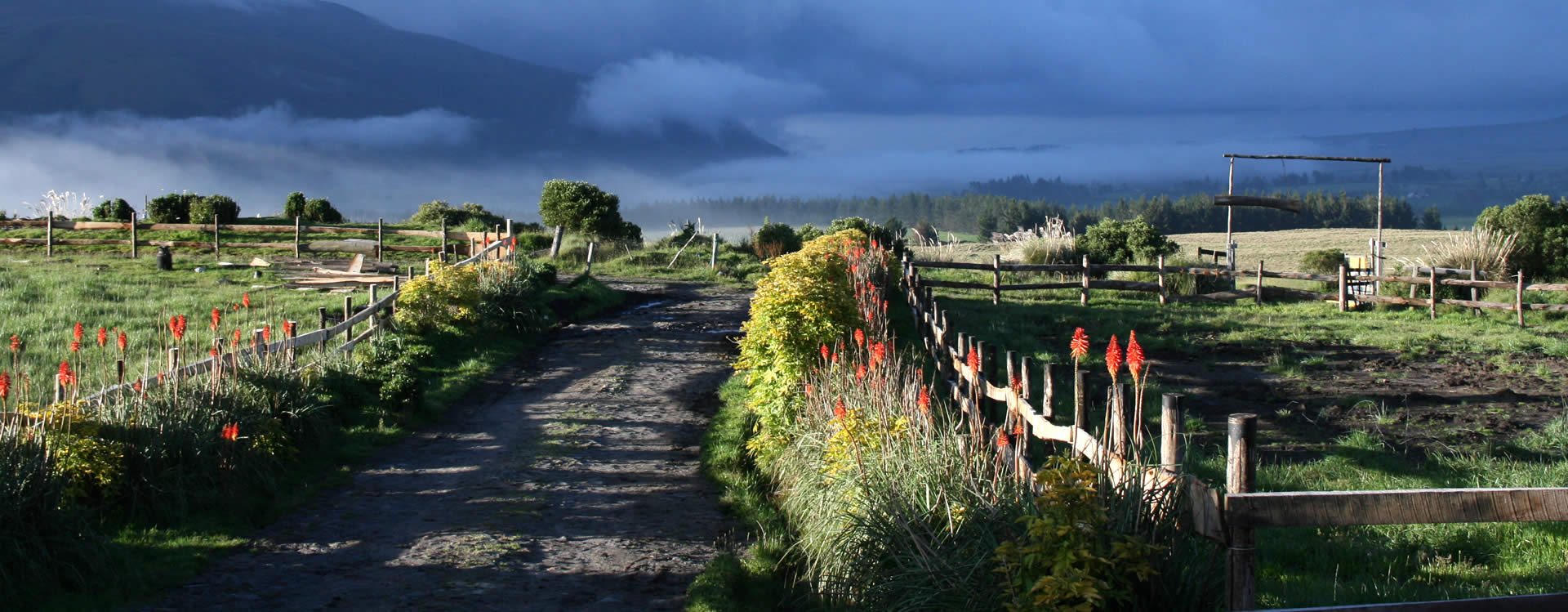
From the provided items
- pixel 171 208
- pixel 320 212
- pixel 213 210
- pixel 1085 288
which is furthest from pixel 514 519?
pixel 320 212

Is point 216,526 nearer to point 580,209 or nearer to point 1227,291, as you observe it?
point 1227,291

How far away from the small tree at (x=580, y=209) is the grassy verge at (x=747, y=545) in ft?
86.9

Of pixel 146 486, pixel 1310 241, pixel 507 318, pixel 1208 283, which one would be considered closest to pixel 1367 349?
pixel 1208 283

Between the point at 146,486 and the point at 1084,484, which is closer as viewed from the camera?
the point at 1084,484

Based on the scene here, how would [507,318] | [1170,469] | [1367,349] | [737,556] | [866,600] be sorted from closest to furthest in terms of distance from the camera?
[1170,469] < [866,600] < [737,556] < [1367,349] < [507,318]

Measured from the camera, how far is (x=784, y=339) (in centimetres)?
1052

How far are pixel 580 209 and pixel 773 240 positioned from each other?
21.4 feet

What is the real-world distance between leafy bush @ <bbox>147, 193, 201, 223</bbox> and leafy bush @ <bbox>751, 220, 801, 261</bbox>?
18965mm

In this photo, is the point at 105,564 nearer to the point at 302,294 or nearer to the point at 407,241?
the point at 302,294

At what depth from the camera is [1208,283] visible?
→ 87.6 ft

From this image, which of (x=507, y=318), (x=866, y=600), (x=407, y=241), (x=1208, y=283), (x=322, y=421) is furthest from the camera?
(x=407, y=241)

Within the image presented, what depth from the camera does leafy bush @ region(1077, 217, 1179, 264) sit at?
3097cm

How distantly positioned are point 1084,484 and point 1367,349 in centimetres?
1374

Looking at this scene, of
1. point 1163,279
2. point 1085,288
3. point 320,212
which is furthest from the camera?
point 320,212
